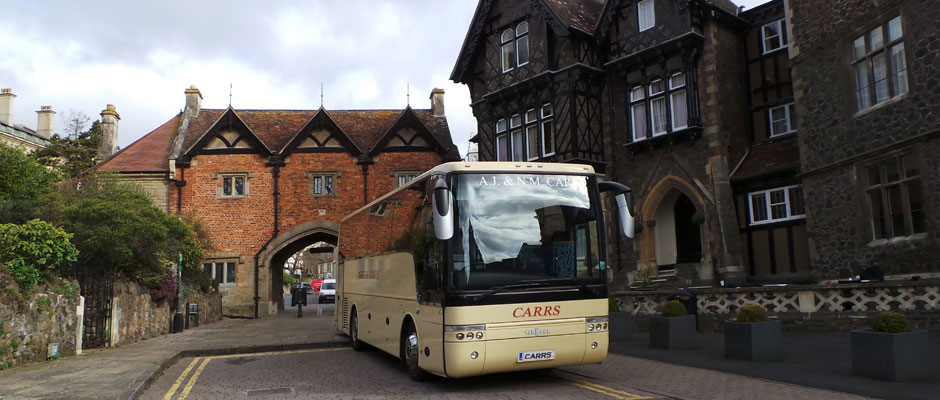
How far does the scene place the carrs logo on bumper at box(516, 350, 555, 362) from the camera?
824 cm

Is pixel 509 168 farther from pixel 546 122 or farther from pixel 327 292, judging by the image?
pixel 327 292

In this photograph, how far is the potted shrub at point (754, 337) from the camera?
33.3 ft

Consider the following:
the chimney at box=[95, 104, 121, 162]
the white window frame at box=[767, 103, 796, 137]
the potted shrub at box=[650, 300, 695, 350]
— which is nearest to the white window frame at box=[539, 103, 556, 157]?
the white window frame at box=[767, 103, 796, 137]

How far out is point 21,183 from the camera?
20.5 metres

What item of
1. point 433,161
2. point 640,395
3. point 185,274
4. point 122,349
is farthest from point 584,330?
point 433,161

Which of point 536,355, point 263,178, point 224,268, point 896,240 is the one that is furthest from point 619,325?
point 224,268

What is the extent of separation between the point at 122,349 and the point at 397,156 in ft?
60.2

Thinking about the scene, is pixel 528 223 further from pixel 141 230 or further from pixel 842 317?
pixel 141 230

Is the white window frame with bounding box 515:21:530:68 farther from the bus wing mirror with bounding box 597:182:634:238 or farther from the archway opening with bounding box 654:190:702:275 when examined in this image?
the bus wing mirror with bounding box 597:182:634:238

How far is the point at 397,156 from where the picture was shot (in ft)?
103

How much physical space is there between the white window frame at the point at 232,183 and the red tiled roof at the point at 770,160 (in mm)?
21142

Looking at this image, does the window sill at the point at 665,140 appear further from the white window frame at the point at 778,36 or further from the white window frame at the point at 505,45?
the white window frame at the point at 505,45

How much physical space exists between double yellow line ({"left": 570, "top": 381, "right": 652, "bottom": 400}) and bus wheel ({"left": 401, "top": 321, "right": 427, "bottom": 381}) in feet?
7.12

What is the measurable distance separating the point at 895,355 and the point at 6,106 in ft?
203
